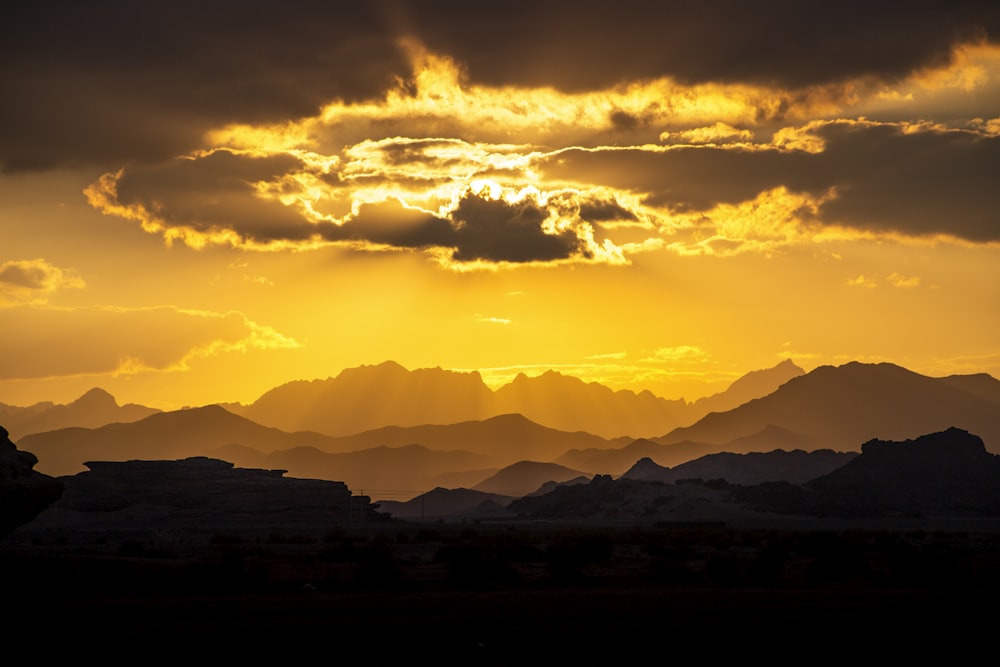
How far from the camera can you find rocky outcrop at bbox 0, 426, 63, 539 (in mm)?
38500

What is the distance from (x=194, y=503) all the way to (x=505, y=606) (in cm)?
7864

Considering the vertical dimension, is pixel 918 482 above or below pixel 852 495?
above

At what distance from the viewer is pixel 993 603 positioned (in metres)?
35.1

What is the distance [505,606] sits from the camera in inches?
1347

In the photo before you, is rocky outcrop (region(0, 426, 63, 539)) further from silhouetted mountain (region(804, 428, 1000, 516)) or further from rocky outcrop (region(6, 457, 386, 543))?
silhouetted mountain (region(804, 428, 1000, 516))

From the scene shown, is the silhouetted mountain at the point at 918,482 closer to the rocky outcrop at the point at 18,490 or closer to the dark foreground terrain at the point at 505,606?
Answer: the dark foreground terrain at the point at 505,606

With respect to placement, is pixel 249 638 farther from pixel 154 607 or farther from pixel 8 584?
pixel 8 584

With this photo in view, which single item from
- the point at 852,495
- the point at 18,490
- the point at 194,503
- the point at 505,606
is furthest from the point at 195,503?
the point at 852,495

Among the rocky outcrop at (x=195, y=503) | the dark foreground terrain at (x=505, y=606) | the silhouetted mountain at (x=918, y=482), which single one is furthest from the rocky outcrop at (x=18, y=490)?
the silhouetted mountain at (x=918, y=482)

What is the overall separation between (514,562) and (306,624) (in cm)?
2365

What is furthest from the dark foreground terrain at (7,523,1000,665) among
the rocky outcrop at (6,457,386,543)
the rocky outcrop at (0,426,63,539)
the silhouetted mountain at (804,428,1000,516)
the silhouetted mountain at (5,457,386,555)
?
the silhouetted mountain at (804,428,1000,516)

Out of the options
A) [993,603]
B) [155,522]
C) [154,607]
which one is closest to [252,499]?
[155,522]

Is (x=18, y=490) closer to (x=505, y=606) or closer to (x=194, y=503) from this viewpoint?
(x=505, y=606)

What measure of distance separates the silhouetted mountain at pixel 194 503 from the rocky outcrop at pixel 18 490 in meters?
45.9
